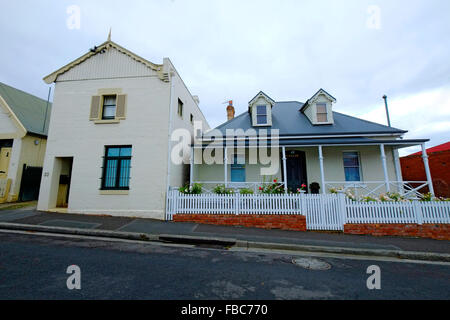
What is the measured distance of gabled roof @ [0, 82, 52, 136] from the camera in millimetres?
12641

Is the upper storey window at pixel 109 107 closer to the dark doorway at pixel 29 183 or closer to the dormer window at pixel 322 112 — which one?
the dark doorway at pixel 29 183

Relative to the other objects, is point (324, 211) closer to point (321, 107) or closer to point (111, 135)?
point (321, 107)

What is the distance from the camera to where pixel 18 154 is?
456 inches

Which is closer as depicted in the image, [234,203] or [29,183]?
[234,203]

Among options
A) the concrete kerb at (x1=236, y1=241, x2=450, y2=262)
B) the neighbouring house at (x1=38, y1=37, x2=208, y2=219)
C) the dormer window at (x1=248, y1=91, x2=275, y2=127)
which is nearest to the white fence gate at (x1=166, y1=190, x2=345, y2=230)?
the neighbouring house at (x1=38, y1=37, x2=208, y2=219)

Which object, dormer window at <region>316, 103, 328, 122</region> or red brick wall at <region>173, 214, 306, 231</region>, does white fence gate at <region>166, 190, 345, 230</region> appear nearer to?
red brick wall at <region>173, 214, 306, 231</region>

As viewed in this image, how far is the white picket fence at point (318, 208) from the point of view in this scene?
24.0 feet

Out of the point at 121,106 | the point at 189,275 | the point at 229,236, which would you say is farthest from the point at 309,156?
the point at 121,106

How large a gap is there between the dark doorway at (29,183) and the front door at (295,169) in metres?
15.6

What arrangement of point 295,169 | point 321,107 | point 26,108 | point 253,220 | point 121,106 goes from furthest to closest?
point 26,108 → point 321,107 → point 295,169 → point 121,106 → point 253,220

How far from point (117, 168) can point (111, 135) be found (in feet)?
5.34

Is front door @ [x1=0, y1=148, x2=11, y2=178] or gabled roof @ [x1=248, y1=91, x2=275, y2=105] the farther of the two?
gabled roof @ [x1=248, y1=91, x2=275, y2=105]

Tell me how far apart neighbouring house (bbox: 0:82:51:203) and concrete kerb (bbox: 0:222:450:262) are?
645 centimetres
